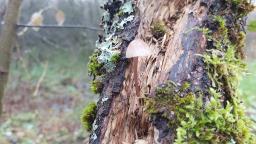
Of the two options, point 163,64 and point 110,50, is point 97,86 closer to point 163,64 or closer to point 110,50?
point 110,50

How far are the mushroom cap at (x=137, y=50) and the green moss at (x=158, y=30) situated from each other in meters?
0.05

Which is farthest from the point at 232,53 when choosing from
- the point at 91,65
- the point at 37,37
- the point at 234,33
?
the point at 37,37

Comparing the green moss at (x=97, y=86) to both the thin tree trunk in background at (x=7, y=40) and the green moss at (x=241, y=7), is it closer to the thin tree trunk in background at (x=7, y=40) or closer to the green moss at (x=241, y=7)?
the green moss at (x=241, y=7)

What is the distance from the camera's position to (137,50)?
4.56 feet

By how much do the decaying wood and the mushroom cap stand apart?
17mm

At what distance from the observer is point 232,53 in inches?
55.2

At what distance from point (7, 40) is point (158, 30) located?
1.13 metres

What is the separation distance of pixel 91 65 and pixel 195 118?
44cm

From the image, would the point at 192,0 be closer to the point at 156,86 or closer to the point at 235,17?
the point at 235,17

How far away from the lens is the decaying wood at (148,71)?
134 centimetres

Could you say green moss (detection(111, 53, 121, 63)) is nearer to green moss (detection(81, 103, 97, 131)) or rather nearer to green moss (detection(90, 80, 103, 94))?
green moss (detection(90, 80, 103, 94))

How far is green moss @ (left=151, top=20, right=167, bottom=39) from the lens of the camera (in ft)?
4.72

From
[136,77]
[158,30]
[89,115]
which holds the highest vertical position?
[158,30]

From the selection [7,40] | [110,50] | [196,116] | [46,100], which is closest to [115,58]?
[110,50]
